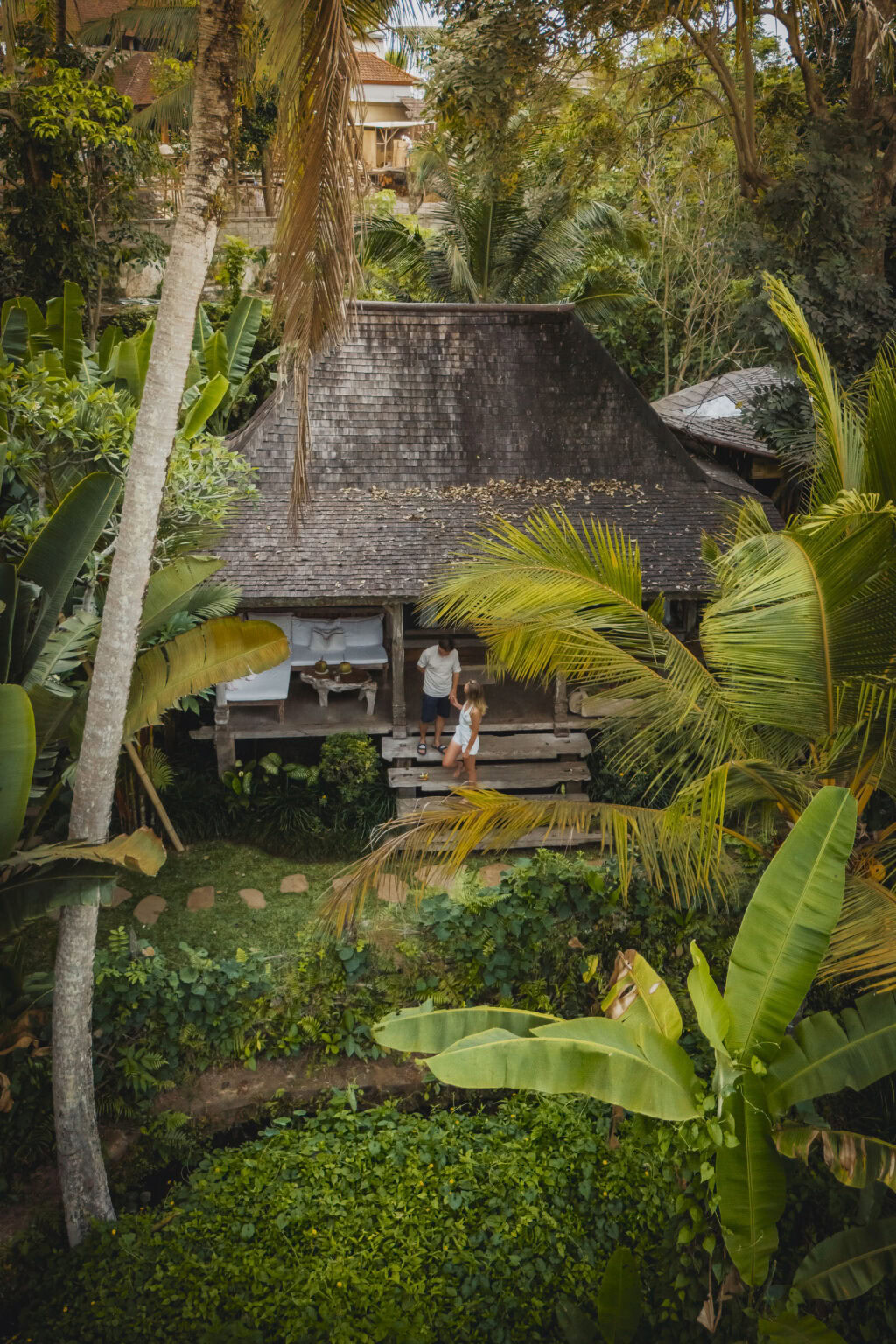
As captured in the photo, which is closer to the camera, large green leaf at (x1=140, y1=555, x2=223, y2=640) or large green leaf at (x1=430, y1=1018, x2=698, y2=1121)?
large green leaf at (x1=430, y1=1018, x2=698, y2=1121)

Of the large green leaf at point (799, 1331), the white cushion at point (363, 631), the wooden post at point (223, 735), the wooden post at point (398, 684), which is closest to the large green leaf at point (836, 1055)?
the large green leaf at point (799, 1331)

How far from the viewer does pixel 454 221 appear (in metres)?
15.0

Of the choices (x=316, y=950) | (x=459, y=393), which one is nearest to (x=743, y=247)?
(x=459, y=393)

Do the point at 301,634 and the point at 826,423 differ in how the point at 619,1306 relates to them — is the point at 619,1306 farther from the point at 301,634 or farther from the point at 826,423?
the point at 301,634

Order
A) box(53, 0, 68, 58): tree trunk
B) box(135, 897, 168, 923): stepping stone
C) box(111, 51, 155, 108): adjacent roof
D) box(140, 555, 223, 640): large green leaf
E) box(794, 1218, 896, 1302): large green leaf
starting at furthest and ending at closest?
box(111, 51, 155, 108): adjacent roof
box(53, 0, 68, 58): tree trunk
box(135, 897, 168, 923): stepping stone
box(140, 555, 223, 640): large green leaf
box(794, 1218, 896, 1302): large green leaf

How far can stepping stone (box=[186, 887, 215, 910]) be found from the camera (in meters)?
8.27

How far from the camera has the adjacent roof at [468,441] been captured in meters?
9.73

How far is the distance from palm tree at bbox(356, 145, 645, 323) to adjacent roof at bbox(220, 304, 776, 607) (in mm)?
5001

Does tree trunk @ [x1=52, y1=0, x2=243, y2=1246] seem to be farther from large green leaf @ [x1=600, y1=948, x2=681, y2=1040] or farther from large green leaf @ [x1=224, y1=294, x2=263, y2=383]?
large green leaf @ [x1=224, y1=294, x2=263, y2=383]

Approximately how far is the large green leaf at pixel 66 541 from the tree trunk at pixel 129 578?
63 cm

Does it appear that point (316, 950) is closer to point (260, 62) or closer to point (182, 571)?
point (182, 571)

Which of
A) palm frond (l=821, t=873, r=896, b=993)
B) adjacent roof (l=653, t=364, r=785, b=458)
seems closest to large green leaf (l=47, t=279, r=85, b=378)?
palm frond (l=821, t=873, r=896, b=993)

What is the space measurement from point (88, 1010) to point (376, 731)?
470 centimetres

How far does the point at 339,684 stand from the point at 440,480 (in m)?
2.46
